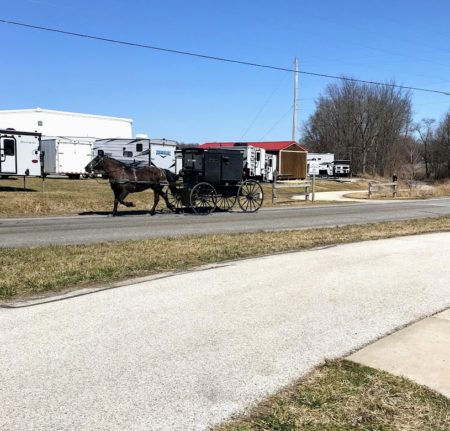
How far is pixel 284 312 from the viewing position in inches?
229

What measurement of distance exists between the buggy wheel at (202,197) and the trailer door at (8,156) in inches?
406

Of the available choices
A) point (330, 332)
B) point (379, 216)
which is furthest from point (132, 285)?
point (379, 216)

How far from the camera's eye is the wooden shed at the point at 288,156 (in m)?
54.4

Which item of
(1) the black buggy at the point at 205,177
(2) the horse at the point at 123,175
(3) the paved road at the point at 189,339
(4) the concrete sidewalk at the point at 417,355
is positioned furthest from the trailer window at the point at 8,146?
(4) the concrete sidewalk at the point at 417,355

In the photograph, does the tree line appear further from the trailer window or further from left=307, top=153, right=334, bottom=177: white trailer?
the trailer window

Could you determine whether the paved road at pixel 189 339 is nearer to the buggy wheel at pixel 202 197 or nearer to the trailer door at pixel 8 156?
the buggy wheel at pixel 202 197

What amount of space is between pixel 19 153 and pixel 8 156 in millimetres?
519

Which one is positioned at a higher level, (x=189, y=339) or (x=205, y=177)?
(x=205, y=177)

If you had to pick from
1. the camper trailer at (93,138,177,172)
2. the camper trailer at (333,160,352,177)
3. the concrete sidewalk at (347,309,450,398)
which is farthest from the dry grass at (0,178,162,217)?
the camper trailer at (333,160,352,177)

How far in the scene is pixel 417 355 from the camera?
178 inches

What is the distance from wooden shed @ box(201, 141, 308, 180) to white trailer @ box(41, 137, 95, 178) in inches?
696

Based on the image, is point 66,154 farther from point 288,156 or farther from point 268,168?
point 288,156

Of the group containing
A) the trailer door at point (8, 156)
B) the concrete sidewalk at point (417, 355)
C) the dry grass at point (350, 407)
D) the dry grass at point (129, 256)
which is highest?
the trailer door at point (8, 156)

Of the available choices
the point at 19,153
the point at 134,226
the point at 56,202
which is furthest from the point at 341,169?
the point at 134,226
